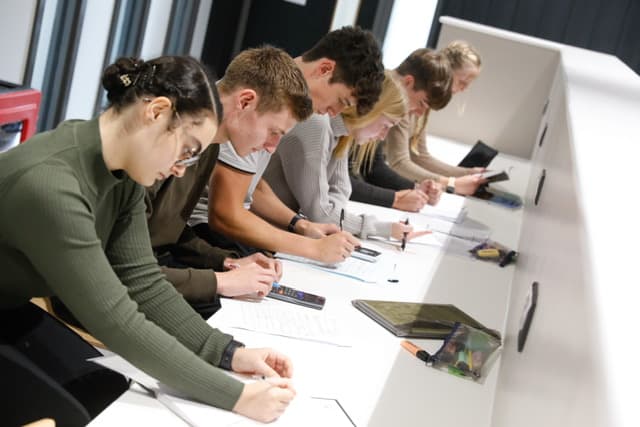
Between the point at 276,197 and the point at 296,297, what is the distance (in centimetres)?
72

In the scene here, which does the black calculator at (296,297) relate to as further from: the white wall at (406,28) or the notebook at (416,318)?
the white wall at (406,28)

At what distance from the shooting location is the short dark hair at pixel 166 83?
1.48 metres

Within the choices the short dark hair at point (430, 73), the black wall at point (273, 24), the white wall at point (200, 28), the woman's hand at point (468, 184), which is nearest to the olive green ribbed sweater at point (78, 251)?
the short dark hair at point (430, 73)

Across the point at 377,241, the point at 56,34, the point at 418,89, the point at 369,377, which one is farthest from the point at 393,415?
the point at 56,34

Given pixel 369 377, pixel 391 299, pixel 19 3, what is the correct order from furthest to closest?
pixel 19 3
pixel 391 299
pixel 369 377

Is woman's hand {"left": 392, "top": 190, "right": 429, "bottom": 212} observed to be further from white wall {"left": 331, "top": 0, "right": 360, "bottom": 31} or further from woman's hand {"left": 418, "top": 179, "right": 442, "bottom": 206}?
white wall {"left": 331, "top": 0, "right": 360, "bottom": 31}

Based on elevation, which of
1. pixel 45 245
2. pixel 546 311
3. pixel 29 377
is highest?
pixel 546 311

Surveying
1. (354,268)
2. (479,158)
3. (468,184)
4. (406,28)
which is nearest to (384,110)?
(354,268)

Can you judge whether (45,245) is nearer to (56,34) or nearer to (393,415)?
(393,415)

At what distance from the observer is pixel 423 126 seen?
4273mm

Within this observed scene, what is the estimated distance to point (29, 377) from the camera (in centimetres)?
154

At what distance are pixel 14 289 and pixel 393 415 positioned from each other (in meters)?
0.71

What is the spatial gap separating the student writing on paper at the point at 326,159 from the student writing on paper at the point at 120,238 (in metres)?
1.07

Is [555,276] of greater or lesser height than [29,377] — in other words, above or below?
above
